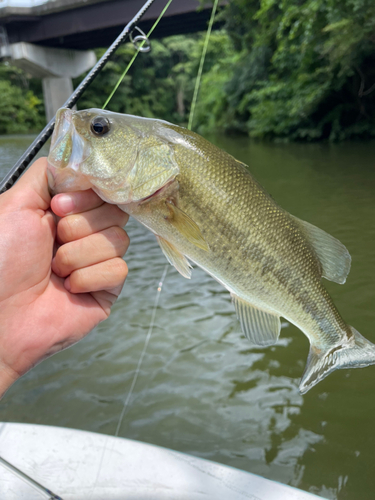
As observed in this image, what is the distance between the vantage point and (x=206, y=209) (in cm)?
166

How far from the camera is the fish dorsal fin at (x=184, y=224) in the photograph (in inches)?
63.5

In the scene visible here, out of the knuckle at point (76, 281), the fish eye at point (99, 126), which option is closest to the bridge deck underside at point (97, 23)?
the fish eye at point (99, 126)

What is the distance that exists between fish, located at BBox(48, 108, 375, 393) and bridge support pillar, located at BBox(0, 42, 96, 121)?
96.9 ft

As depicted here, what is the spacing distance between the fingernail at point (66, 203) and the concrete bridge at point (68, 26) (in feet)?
66.1

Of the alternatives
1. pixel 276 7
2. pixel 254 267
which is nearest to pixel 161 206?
pixel 254 267

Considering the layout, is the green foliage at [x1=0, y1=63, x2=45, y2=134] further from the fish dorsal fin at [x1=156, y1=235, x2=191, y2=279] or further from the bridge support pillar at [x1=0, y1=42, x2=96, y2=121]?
the fish dorsal fin at [x1=156, y1=235, x2=191, y2=279]

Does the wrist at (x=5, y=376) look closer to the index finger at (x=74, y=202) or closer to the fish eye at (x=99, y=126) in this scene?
the index finger at (x=74, y=202)

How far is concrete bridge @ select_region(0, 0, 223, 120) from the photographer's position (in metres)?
21.4

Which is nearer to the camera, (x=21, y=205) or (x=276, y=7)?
(x=21, y=205)

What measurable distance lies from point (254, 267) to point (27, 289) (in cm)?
94

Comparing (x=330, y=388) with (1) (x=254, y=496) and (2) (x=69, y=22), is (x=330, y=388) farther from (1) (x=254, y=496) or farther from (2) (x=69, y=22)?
(2) (x=69, y=22)

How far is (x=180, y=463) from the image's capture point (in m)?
2.19

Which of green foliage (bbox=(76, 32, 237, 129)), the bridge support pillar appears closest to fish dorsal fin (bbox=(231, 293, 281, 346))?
green foliage (bbox=(76, 32, 237, 129))

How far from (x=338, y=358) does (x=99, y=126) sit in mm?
1412
